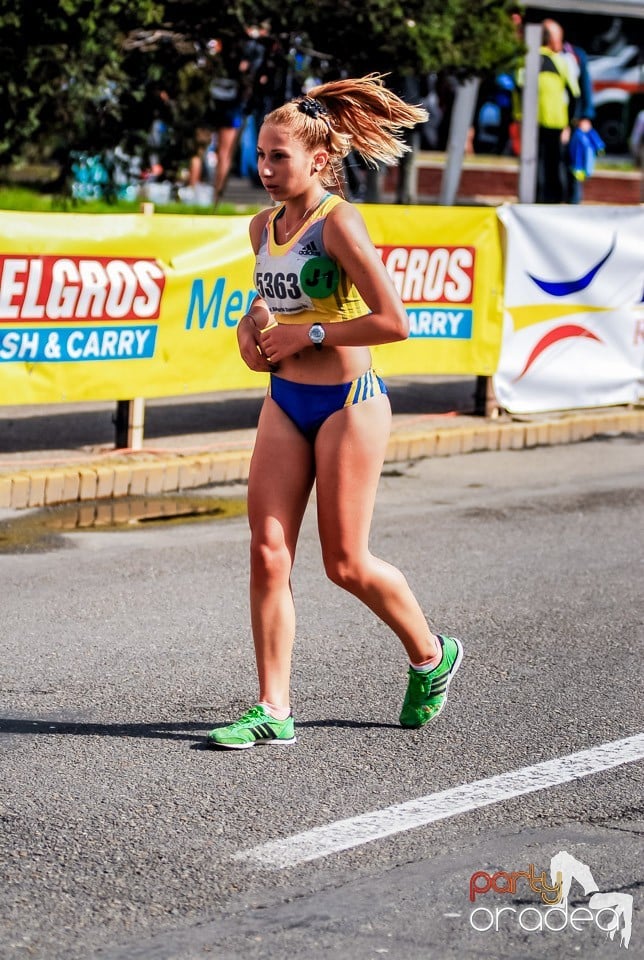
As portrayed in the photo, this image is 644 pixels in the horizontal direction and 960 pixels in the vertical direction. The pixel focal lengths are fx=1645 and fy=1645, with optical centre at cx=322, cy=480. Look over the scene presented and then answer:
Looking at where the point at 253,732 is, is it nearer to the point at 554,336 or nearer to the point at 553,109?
the point at 554,336

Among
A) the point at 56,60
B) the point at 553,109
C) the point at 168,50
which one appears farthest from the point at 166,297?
the point at 553,109

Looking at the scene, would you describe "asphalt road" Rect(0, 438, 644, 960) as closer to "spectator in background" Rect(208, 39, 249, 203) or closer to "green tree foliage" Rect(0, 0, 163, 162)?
"green tree foliage" Rect(0, 0, 163, 162)

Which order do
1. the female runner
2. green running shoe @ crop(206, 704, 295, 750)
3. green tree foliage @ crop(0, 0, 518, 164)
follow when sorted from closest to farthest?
the female runner < green running shoe @ crop(206, 704, 295, 750) < green tree foliage @ crop(0, 0, 518, 164)

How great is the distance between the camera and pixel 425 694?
5.46 m

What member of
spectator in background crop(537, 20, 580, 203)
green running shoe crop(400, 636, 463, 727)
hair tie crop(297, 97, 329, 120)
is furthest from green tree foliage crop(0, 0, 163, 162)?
green running shoe crop(400, 636, 463, 727)

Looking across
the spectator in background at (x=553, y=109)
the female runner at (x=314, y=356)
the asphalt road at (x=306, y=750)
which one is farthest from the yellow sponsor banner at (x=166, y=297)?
the spectator in background at (x=553, y=109)

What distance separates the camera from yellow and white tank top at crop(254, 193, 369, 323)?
503 cm

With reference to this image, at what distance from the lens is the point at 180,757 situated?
5.13 m

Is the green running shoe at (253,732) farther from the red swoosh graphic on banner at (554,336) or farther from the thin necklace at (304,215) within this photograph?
the red swoosh graphic on banner at (554,336)

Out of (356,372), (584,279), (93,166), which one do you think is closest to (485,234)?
(584,279)

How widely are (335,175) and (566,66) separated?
12628 mm

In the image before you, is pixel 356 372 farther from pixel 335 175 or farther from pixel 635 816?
pixel 635 816

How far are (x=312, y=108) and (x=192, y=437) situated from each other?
5807 millimetres

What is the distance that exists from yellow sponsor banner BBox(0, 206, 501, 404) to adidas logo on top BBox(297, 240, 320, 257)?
4462mm
